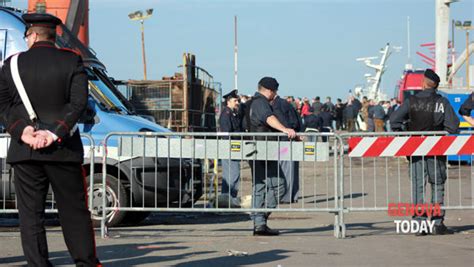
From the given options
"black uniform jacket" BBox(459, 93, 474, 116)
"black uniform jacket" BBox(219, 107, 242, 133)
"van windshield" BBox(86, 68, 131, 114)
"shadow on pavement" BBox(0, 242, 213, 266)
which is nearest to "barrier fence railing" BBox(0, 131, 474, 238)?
"van windshield" BBox(86, 68, 131, 114)

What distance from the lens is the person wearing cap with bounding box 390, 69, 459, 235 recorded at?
12141mm

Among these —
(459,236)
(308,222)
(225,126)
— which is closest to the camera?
(459,236)

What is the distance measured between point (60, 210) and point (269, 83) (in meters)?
5.44

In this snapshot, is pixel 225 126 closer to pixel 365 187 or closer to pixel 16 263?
pixel 365 187

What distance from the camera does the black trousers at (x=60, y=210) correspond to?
23.5 ft

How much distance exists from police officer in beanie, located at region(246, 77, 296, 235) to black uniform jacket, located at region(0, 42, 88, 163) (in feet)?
16.6

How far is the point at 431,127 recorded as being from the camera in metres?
12.2

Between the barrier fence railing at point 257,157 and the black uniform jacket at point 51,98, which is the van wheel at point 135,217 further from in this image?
the black uniform jacket at point 51,98

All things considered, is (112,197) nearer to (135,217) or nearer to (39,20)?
(135,217)

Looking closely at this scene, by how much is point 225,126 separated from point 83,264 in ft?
35.4

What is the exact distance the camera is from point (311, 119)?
34625 mm

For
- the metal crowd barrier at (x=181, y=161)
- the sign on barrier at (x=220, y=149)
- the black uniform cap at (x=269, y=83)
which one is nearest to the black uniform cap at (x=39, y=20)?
the metal crowd barrier at (x=181, y=161)

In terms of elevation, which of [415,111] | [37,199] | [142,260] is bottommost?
[142,260]

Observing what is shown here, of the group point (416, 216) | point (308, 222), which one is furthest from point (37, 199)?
point (308, 222)
